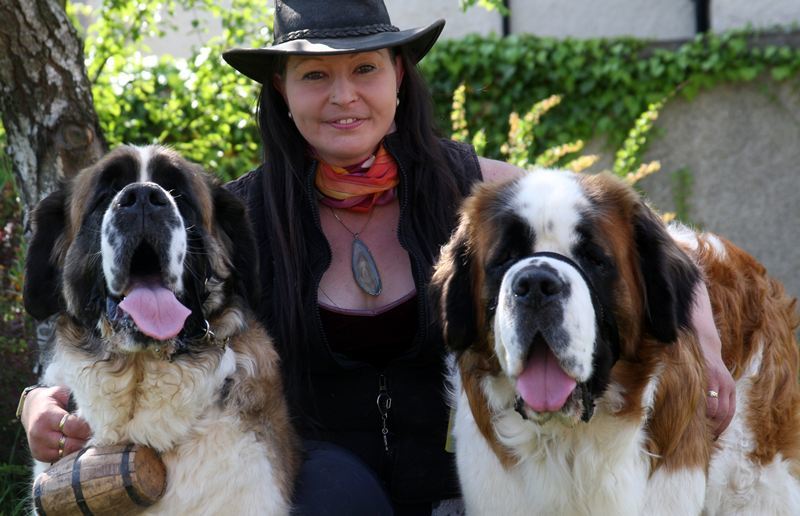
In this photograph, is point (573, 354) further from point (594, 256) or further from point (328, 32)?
point (328, 32)

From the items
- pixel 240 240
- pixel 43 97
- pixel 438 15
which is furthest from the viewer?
pixel 438 15

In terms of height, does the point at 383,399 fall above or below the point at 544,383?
below

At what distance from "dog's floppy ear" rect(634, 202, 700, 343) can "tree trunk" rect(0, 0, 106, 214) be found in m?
2.32

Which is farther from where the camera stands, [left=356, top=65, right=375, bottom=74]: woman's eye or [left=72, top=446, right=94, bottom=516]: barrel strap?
[left=356, top=65, right=375, bottom=74]: woman's eye

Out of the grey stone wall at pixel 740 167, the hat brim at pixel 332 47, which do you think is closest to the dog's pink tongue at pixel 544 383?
the hat brim at pixel 332 47

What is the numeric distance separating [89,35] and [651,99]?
12.3ft

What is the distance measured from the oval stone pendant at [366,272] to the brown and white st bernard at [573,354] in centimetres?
54

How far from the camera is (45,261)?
316cm

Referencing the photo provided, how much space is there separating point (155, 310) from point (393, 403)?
3.65ft

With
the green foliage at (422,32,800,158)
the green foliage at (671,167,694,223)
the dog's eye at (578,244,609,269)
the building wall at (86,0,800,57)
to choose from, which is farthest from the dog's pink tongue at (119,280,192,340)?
the building wall at (86,0,800,57)

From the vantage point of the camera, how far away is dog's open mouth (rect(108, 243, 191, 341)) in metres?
2.83

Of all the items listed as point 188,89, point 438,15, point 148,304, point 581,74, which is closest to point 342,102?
point 148,304

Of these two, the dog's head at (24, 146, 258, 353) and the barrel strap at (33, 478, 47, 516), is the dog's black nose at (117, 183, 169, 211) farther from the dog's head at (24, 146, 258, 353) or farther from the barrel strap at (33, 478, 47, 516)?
the barrel strap at (33, 478, 47, 516)

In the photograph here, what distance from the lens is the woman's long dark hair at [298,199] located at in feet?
11.8
